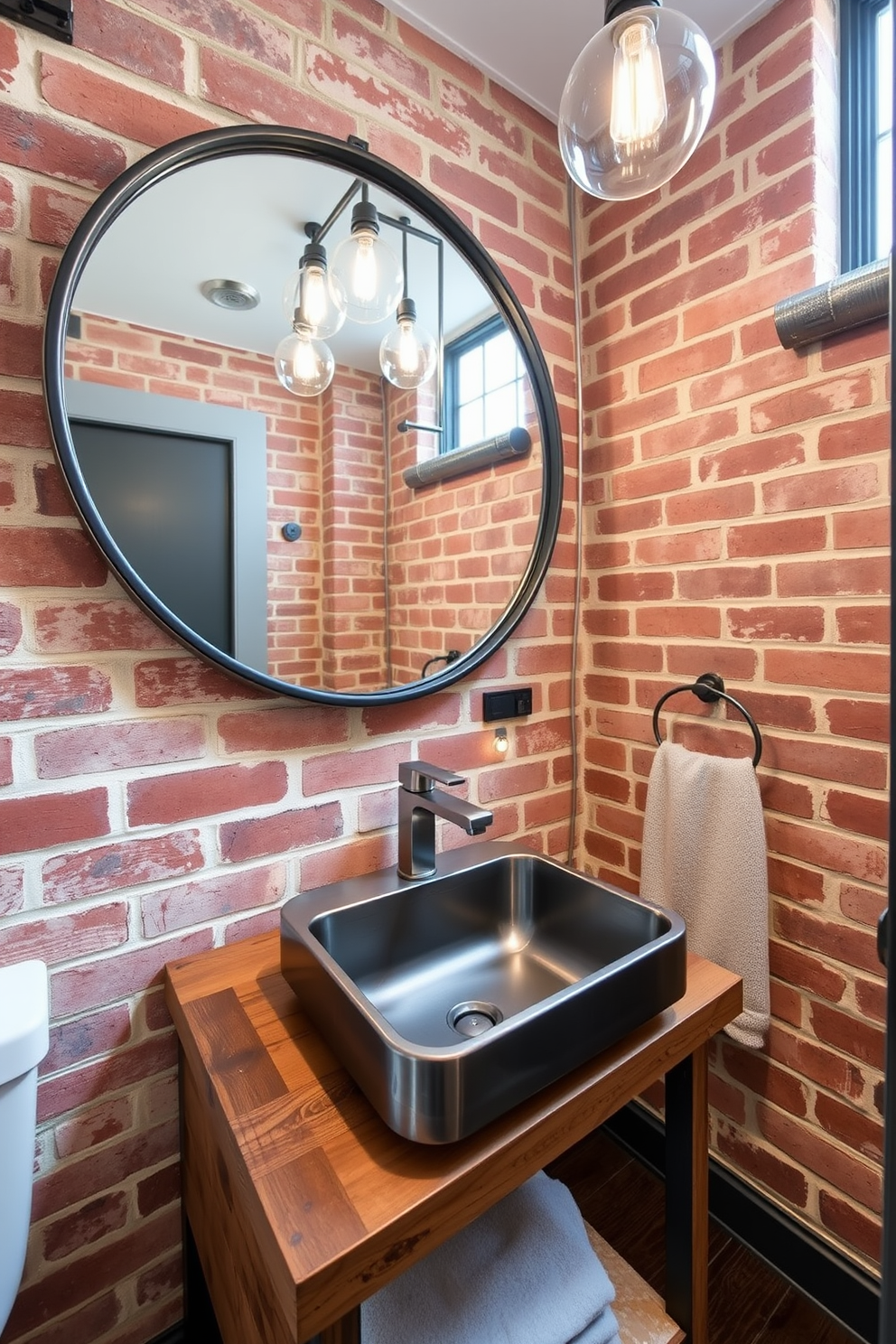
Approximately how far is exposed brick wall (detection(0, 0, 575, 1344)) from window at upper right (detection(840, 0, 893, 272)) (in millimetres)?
769

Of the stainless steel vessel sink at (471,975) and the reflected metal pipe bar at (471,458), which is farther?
the reflected metal pipe bar at (471,458)

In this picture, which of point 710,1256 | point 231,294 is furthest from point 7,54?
point 710,1256

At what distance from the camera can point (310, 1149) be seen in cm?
62

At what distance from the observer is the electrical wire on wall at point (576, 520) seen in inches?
54.0

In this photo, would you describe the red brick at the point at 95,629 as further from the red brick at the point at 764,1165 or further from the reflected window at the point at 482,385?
the red brick at the point at 764,1165

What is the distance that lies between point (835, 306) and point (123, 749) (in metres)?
1.25

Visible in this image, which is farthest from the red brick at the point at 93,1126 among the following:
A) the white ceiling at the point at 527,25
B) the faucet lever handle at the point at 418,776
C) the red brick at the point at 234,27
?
the white ceiling at the point at 527,25

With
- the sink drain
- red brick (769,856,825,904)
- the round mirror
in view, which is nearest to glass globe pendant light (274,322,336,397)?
the round mirror

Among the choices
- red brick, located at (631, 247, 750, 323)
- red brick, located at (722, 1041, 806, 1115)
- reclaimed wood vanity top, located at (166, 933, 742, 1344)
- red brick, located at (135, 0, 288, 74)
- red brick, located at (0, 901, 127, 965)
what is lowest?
red brick, located at (722, 1041, 806, 1115)

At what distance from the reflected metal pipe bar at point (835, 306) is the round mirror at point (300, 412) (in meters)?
0.47

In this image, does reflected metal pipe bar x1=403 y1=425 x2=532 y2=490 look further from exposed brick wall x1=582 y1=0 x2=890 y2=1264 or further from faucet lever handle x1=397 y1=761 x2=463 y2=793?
faucet lever handle x1=397 y1=761 x2=463 y2=793

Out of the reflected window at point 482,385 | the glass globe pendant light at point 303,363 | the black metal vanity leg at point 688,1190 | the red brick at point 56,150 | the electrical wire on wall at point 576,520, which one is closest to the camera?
the red brick at point 56,150

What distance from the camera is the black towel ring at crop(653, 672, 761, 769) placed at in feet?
3.55

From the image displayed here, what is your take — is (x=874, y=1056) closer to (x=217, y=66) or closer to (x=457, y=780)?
(x=457, y=780)
